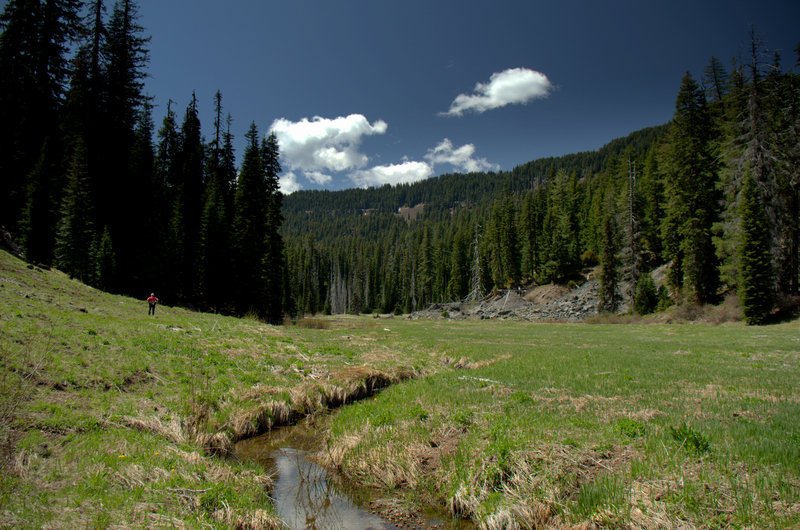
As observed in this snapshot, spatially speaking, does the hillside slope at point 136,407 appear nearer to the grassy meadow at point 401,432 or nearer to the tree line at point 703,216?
the grassy meadow at point 401,432

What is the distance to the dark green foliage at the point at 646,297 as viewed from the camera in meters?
42.6

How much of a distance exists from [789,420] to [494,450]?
19.2ft

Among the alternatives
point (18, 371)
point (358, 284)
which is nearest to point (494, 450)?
point (18, 371)

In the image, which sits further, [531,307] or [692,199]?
[531,307]

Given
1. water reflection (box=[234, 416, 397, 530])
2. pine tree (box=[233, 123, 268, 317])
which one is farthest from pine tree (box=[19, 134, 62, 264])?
water reflection (box=[234, 416, 397, 530])

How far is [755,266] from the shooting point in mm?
29188

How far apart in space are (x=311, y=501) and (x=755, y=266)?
124 ft

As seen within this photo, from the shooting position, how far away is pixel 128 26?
1516 inches

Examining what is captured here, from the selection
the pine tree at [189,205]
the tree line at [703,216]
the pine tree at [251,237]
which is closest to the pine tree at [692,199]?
the tree line at [703,216]

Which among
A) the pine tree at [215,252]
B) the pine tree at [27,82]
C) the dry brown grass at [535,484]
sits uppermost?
the pine tree at [27,82]

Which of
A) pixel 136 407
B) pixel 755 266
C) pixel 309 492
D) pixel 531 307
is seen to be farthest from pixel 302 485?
pixel 531 307

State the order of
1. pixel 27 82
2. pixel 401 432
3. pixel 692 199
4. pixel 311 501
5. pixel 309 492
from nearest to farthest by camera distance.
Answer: pixel 311 501
pixel 309 492
pixel 401 432
pixel 27 82
pixel 692 199

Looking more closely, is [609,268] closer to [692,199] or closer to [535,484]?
[692,199]

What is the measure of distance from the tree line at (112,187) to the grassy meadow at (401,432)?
1879cm
